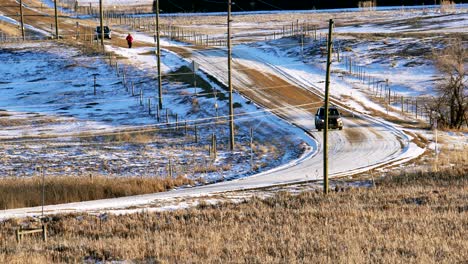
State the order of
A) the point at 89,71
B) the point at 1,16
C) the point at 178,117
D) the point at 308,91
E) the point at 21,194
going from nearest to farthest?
the point at 21,194, the point at 178,117, the point at 308,91, the point at 89,71, the point at 1,16

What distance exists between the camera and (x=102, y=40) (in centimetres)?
8375

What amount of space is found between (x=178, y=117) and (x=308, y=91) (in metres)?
11.8

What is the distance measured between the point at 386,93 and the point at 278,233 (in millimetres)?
46427

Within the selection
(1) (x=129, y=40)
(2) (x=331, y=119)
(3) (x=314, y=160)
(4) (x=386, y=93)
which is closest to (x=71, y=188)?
(3) (x=314, y=160)

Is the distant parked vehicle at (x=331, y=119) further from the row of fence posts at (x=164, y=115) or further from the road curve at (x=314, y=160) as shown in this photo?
the row of fence posts at (x=164, y=115)

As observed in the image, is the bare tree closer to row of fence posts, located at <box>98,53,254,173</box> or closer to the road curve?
the road curve

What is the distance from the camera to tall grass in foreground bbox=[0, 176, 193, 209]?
107 ft

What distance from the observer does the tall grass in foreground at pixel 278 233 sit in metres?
17.6

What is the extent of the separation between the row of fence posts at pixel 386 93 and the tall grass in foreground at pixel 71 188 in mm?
25692

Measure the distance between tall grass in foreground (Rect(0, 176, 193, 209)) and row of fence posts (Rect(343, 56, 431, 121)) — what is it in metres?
25.7

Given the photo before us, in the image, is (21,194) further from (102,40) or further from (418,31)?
(418,31)

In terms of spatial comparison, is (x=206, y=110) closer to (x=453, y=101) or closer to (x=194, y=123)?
(x=194, y=123)

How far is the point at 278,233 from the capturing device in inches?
813

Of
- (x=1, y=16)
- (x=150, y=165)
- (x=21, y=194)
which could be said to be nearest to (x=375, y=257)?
(x=21, y=194)
